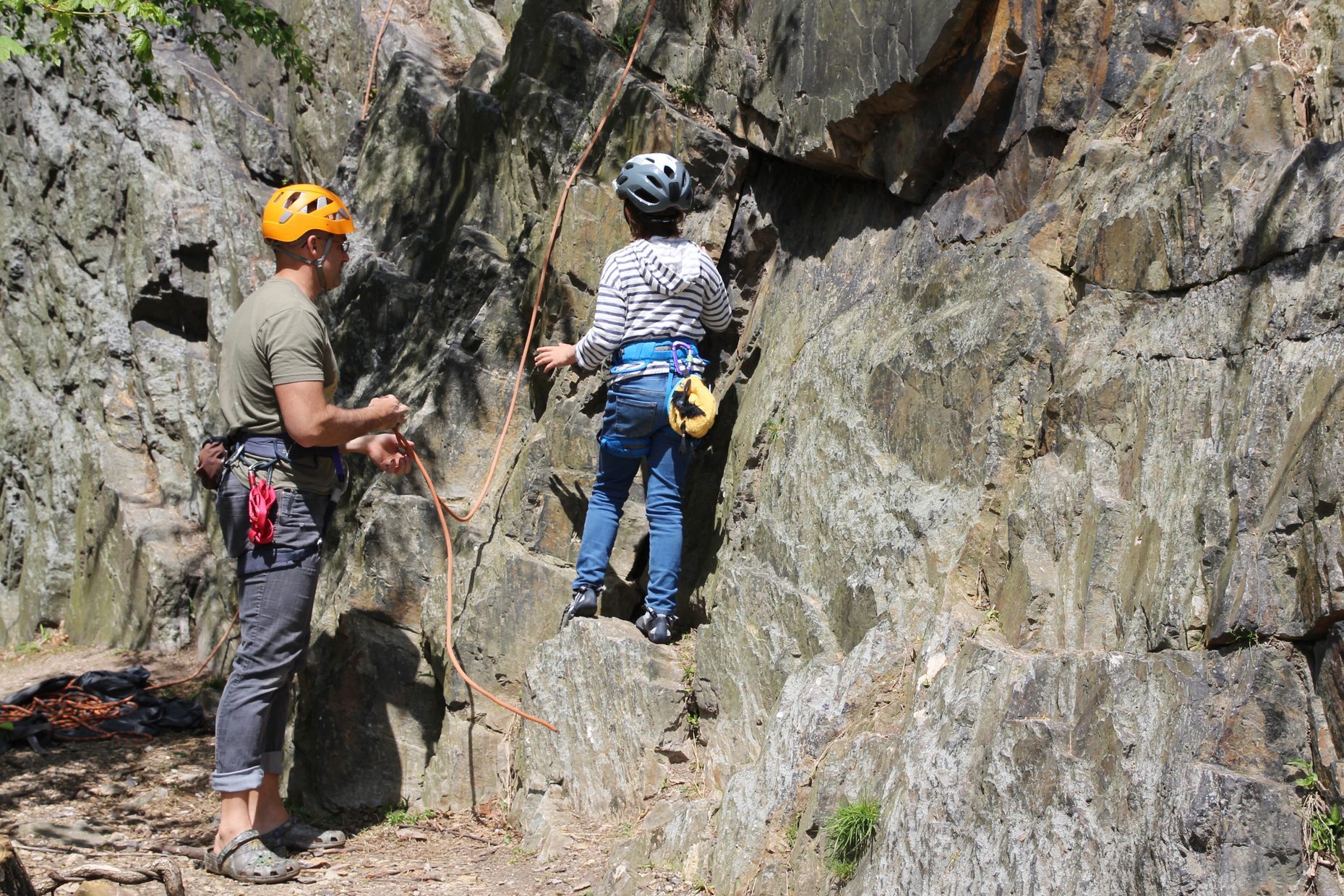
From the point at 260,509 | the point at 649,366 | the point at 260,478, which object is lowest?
the point at 260,509

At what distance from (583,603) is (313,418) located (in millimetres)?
1838

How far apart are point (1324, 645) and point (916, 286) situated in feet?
→ 8.74

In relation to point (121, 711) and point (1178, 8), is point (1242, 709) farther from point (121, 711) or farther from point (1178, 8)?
point (121, 711)

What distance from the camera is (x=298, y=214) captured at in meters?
5.45

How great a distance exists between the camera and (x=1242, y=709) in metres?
3.37

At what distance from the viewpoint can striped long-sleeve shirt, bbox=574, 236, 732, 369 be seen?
20.1ft

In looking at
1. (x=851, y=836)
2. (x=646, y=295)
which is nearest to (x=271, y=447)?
(x=646, y=295)

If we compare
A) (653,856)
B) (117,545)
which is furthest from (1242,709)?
(117,545)

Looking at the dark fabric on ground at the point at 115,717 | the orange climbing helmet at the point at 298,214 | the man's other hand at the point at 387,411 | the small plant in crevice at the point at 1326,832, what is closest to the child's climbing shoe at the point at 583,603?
the man's other hand at the point at 387,411

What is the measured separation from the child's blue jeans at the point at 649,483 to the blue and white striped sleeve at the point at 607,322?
222mm

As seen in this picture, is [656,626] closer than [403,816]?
Yes

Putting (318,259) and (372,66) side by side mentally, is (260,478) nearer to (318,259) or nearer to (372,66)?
(318,259)

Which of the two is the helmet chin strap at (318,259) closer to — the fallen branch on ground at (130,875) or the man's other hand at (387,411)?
the man's other hand at (387,411)

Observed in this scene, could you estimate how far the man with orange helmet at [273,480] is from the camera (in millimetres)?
5246
